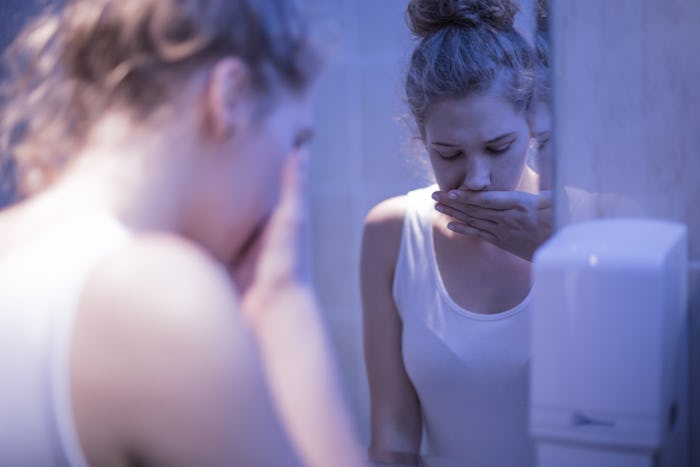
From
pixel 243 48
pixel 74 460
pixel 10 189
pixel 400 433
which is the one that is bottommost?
pixel 400 433

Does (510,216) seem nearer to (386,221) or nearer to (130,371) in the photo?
(386,221)

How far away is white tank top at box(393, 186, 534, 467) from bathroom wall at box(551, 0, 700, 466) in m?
0.14

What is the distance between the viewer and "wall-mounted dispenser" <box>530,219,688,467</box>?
23.7 inches

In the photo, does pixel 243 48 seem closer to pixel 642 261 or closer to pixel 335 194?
pixel 335 194

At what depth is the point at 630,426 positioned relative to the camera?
61 cm

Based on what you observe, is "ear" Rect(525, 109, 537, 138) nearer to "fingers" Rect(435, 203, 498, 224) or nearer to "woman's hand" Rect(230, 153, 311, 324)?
"fingers" Rect(435, 203, 498, 224)

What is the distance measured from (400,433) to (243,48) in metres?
0.40

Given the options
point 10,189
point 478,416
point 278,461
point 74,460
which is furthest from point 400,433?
point 10,189

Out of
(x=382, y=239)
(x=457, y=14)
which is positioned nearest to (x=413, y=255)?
(x=382, y=239)

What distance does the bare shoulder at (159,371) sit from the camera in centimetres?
53

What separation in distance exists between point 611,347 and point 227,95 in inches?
15.3

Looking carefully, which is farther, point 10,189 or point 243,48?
point 10,189

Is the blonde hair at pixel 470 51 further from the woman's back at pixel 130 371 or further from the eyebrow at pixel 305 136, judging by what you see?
the woman's back at pixel 130 371

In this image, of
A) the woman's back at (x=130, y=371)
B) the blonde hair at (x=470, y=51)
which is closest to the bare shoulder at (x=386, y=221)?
the blonde hair at (x=470, y=51)
